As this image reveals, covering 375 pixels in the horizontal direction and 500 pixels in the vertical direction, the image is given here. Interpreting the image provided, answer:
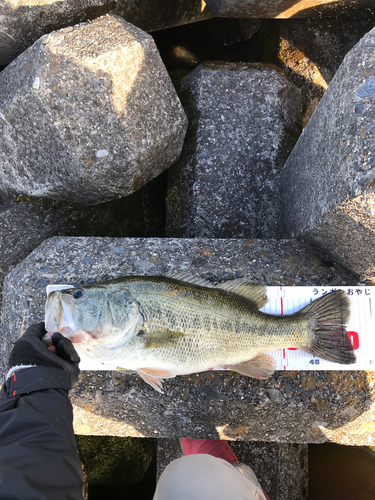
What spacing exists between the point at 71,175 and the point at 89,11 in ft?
4.19

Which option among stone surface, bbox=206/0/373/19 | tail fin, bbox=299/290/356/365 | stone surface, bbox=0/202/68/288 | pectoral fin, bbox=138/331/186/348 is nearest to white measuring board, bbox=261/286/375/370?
tail fin, bbox=299/290/356/365

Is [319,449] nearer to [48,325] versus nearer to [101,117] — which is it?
[48,325]

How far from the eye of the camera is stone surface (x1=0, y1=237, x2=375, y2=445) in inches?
91.2

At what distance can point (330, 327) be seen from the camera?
219cm

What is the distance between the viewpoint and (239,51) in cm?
373

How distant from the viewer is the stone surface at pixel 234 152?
9.53ft

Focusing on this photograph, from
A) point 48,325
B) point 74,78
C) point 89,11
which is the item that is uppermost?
point 89,11

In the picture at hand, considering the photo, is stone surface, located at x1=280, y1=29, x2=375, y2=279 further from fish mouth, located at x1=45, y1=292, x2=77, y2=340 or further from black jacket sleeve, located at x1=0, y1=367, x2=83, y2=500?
black jacket sleeve, located at x1=0, y1=367, x2=83, y2=500

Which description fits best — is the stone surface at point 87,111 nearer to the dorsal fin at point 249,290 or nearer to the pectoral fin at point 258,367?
the dorsal fin at point 249,290

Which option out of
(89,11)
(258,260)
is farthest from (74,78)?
(258,260)

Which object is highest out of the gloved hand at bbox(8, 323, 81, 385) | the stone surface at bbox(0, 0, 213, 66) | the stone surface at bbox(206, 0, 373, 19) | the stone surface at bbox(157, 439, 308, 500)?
the stone surface at bbox(0, 0, 213, 66)

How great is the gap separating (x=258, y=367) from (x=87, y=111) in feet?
6.40

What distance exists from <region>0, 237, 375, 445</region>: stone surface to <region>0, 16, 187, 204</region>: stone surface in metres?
0.52

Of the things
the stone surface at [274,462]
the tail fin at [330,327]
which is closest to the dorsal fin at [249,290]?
the tail fin at [330,327]
